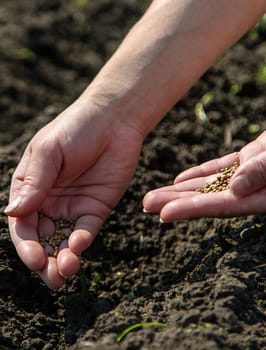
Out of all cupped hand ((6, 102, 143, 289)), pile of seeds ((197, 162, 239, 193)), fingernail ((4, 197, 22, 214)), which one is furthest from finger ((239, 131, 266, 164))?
fingernail ((4, 197, 22, 214))

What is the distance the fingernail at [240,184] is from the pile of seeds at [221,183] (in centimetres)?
16

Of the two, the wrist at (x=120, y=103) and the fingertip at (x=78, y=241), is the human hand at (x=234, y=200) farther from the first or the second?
the wrist at (x=120, y=103)

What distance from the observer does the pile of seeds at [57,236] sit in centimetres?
276

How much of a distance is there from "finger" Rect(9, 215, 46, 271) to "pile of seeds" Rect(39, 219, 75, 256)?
0.04 metres

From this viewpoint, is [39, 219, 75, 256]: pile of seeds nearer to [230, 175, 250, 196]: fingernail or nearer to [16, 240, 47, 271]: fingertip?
[16, 240, 47, 271]: fingertip

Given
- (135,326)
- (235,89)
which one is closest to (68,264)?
(135,326)

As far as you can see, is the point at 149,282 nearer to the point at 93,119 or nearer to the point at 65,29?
the point at 93,119

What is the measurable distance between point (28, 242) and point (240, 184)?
0.83 m

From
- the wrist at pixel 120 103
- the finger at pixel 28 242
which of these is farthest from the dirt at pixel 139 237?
the wrist at pixel 120 103

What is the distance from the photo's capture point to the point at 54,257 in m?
2.71

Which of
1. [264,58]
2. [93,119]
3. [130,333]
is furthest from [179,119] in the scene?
[130,333]

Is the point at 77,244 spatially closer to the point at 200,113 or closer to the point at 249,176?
the point at 249,176

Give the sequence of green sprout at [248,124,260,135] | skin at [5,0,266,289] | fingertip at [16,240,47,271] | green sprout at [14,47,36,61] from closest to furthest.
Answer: fingertip at [16,240,47,271] → skin at [5,0,266,289] → green sprout at [248,124,260,135] → green sprout at [14,47,36,61]

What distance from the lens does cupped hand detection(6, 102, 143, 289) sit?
277cm
